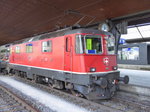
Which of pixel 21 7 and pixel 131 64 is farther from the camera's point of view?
pixel 131 64

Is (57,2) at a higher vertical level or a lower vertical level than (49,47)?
higher

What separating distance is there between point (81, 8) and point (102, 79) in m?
4.65

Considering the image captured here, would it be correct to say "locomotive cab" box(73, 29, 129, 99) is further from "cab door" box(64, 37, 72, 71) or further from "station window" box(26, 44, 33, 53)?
"station window" box(26, 44, 33, 53)

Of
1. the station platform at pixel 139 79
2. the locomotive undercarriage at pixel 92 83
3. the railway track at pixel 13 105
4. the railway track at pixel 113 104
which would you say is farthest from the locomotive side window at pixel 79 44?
the station platform at pixel 139 79

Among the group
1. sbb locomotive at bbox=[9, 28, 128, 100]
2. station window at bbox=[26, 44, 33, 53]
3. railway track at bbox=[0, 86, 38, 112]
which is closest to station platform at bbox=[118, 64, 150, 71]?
sbb locomotive at bbox=[9, 28, 128, 100]

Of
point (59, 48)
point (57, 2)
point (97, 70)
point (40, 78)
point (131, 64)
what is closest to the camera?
point (97, 70)

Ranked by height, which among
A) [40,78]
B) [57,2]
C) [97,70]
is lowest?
[40,78]

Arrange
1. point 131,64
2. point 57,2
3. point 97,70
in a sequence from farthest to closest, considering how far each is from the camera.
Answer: point 131,64, point 57,2, point 97,70

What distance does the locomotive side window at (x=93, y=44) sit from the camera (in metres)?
5.63

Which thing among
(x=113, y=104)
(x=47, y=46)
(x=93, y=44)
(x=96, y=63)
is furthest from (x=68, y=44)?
(x=113, y=104)

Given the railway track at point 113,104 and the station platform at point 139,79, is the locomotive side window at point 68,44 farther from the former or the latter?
the station platform at point 139,79

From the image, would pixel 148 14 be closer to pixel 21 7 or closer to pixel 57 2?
pixel 57 2

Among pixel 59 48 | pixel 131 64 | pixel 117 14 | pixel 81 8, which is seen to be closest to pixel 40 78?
pixel 59 48

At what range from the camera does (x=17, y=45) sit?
36.8 feet
